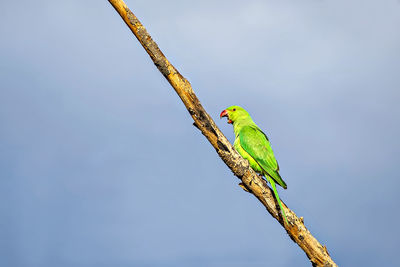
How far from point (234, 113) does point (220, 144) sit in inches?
104

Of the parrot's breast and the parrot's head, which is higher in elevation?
the parrot's head

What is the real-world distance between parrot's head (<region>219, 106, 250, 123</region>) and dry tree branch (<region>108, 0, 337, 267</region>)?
2.32 meters

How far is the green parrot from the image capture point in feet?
22.5

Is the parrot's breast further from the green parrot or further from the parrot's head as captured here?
the parrot's head

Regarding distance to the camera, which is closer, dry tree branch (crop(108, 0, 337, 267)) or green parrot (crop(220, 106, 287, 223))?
dry tree branch (crop(108, 0, 337, 267))

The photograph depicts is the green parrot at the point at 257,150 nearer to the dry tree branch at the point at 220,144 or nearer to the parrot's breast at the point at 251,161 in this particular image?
the parrot's breast at the point at 251,161

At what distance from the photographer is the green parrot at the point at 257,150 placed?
6850 mm

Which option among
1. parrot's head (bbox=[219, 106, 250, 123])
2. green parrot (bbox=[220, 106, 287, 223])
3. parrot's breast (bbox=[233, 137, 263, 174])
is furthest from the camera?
parrot's head (bbox=[219, 106, 250, 123])

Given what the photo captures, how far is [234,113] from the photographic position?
338 inches

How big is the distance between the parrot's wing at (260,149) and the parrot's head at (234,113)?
0.75m

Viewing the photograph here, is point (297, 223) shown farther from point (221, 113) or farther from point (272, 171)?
point (221, 113)

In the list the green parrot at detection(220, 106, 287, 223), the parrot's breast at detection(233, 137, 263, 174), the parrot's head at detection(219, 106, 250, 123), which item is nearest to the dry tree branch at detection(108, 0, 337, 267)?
the green parrot at detection(220, 106, 287, 223)

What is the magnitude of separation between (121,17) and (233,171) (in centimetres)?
346

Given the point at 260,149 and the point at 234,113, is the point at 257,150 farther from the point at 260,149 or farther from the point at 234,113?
the point at 234,113
